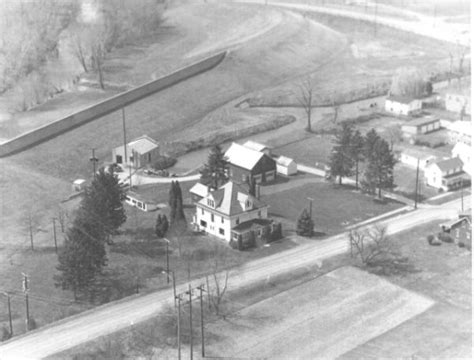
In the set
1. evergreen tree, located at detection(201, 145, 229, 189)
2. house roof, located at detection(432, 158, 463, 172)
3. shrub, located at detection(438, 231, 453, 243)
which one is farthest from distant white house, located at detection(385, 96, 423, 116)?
shrub, located at detection(438, 231, 453, 243)

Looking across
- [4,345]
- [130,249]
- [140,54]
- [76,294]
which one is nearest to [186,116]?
[140,54]

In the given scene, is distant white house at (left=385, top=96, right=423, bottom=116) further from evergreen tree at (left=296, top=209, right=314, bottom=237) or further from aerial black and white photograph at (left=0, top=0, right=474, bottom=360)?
evergreen tree at (left=296, top=209, right=314, bottom=237)

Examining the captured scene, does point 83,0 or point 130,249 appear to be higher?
point 83,0

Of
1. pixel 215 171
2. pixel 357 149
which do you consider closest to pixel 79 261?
pixel 215 171

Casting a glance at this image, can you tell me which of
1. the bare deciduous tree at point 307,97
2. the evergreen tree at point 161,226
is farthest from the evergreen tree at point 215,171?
the bare deciduous tree at point 307,97

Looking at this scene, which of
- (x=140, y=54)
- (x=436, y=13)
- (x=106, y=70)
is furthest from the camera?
(x=436, y=13)

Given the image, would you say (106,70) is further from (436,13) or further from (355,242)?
(436,13)

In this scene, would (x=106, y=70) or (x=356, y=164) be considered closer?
(x=356, y=164)

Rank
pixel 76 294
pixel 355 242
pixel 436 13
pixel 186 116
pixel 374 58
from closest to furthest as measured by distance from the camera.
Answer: pixel 76 294, pixel 355 242, pixel 186 116, pixel 374 58, pixel 436 13
